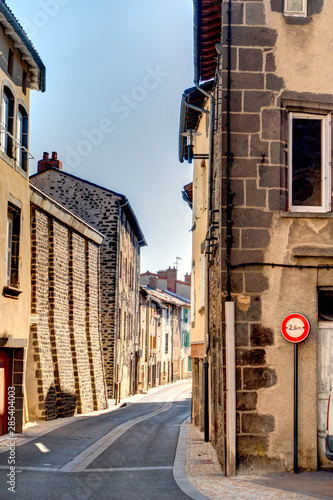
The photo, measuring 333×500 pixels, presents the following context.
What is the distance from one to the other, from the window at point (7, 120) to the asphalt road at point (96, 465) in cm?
630

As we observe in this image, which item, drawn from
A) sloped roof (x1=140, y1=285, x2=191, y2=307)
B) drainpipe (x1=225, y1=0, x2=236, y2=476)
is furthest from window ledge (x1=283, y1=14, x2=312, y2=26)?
sloped roof (x1=140, y1=285, x2=191, y2=307)

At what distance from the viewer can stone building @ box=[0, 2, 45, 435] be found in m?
14.9

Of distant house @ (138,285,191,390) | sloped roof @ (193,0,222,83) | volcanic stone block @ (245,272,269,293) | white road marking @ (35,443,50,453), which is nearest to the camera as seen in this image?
volcanic stone block @ (245,272,269,293)

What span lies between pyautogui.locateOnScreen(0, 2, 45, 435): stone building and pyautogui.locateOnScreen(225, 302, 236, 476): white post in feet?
21.2

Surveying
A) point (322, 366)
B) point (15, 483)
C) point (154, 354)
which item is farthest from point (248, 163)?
point (154, 354)

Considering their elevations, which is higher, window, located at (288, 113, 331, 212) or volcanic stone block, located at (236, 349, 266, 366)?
window, located at (288, 113, 331, 212)

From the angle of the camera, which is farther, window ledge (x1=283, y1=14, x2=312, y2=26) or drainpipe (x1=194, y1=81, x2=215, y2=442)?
drainpipe (x1=194, y1=81, x2=215, y2=442)

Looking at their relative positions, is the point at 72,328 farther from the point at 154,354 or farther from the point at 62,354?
the point at 154,354

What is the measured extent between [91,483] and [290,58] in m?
6.46

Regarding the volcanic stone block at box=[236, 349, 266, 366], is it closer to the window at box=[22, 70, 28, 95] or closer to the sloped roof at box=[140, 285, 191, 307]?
the window at box=[22, 70, 28, 95]

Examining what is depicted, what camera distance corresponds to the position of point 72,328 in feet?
77.7

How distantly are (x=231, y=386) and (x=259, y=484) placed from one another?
137cm

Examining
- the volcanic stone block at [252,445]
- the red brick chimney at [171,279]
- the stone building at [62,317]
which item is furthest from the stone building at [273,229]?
the red brick chimney at [171,279]

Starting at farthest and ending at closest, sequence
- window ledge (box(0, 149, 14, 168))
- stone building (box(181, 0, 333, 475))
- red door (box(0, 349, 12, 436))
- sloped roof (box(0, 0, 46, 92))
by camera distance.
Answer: red door (box(0, 349, 12, 436)), window ledge (box(0, 149, 14, 168)), sloped roof (box(0, 0, 46, 92)), stone building (box(181, 0, 333, 475))
